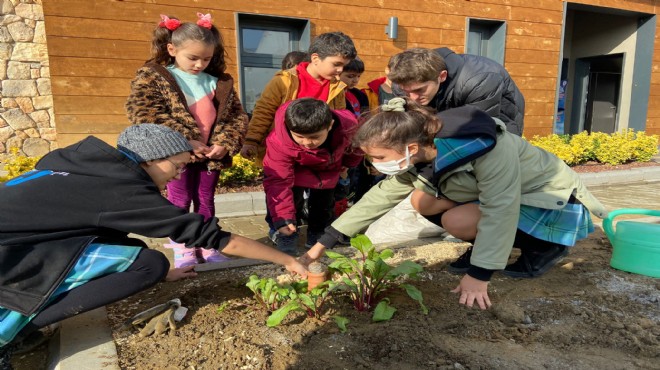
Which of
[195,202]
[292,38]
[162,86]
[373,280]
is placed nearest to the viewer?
[373,280]

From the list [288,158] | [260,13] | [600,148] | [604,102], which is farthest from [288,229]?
[604,102]

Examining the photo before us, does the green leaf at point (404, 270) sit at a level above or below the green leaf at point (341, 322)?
above

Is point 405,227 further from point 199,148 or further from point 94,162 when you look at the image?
point 94,162

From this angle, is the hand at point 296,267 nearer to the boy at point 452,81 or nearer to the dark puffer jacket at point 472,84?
the boy at point 452,81

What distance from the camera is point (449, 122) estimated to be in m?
2.00

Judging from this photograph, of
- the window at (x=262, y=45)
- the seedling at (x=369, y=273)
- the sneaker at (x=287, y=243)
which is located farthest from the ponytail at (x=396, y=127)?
the window at (x=262, y=45)

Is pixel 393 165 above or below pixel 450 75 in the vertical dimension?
below

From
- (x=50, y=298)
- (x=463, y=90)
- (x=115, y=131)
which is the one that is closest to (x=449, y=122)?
(x=463, y=90)

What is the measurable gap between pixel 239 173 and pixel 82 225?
12.3 ft

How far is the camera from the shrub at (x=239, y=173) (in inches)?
209

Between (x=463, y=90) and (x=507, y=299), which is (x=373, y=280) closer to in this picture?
(x=507, y=299)

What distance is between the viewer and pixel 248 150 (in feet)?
11.3

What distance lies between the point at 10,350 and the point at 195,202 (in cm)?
153

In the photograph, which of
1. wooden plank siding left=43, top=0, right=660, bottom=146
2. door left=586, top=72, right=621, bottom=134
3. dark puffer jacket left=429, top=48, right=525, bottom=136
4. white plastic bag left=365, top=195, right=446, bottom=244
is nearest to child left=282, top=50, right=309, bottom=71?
dark puffer jacket left=429, top=48, right=525, bottom=136
